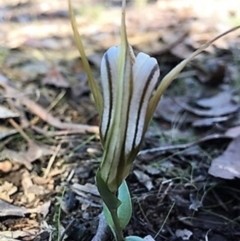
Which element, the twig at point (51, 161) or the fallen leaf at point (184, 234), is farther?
the twig at point (51, 161)

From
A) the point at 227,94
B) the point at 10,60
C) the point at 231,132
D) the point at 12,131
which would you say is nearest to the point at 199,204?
the point at 231,132

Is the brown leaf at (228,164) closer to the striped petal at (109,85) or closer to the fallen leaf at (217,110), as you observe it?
the fallen leaf at (217,110)

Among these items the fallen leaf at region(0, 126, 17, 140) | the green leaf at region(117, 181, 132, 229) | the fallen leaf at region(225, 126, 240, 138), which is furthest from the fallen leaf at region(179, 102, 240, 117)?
the green leaf at region(117, 181, 132, 229)

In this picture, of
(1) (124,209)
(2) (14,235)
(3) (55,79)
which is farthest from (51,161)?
(3) (55,79)

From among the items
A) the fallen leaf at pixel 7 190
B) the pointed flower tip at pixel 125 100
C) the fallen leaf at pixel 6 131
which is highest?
the pointed flower tip at pixel 125 100

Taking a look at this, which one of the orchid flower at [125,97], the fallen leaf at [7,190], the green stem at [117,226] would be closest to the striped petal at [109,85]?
the orchid flower at [125,97]

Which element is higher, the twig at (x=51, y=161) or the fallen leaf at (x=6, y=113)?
the fallen leaf at (x=6, y=113)

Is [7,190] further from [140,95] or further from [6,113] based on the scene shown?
[140,95]

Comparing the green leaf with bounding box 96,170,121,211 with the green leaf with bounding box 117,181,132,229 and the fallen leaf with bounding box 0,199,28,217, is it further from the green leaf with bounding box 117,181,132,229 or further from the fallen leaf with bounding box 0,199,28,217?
the fallen leaf with bounding box 0,199,28,217
